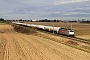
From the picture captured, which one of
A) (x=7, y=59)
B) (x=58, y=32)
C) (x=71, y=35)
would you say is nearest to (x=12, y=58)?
(x=7, y=59)

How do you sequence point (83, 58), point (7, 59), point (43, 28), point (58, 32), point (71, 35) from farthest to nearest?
point (43, 28), point (58, 32), point (71, 35), point (83, 58), point (7, 59)

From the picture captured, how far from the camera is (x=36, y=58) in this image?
1841 cm

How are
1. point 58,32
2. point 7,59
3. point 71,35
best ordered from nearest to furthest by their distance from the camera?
point 7,59 → point 71,35 → point 58,32

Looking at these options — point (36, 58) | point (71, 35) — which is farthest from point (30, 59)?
point (71, 35)

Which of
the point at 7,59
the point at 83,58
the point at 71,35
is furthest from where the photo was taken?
the point at 71,35

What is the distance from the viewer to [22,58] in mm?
18391

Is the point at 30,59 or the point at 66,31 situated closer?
the point at 30,59

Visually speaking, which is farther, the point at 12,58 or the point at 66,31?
the point at 66,31

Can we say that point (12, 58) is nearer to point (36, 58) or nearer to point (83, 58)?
point (36, 58)

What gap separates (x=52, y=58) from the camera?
18.5 m

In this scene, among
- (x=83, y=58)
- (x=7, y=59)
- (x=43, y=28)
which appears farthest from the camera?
(x=43, y=28)

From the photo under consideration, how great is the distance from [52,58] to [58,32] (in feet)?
119

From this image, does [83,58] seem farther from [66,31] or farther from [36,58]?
[66,31]

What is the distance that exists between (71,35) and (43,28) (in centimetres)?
2741
